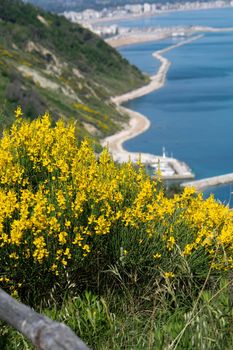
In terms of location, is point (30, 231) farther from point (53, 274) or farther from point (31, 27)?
point (31, 27)

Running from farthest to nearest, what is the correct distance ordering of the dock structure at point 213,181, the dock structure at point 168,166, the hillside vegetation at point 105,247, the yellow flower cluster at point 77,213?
the dock structure at point 168,166 < the dock structure at point 213,181 < the yellow flower cluster at point 77,213 < the hillside vegetation at point 105,247

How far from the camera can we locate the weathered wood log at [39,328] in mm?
3459

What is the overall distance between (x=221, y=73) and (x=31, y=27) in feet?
186

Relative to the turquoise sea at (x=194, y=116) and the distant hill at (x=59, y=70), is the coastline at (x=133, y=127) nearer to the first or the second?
the turquoise sea at (x=194, y=116)

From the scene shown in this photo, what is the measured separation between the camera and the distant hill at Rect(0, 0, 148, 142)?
46.7m

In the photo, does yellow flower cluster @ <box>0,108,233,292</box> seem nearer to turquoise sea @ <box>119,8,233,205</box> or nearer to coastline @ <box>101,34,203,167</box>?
coastline @ <box>101,34,203,167</box>

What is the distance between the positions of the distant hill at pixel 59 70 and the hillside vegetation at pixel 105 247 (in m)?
28.8

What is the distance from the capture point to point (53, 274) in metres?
5.90

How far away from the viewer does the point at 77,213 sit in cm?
598

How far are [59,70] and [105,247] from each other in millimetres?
71708

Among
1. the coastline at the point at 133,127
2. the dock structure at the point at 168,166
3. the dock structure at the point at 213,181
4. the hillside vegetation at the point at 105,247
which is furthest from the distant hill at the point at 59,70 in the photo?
the hillside vegetation at the point at 105,247

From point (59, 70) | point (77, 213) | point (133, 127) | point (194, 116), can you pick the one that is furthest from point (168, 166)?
point (77, 213)

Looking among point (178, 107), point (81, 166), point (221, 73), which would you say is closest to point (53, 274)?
point (81, 166)

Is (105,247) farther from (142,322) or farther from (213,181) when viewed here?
(213,181)
